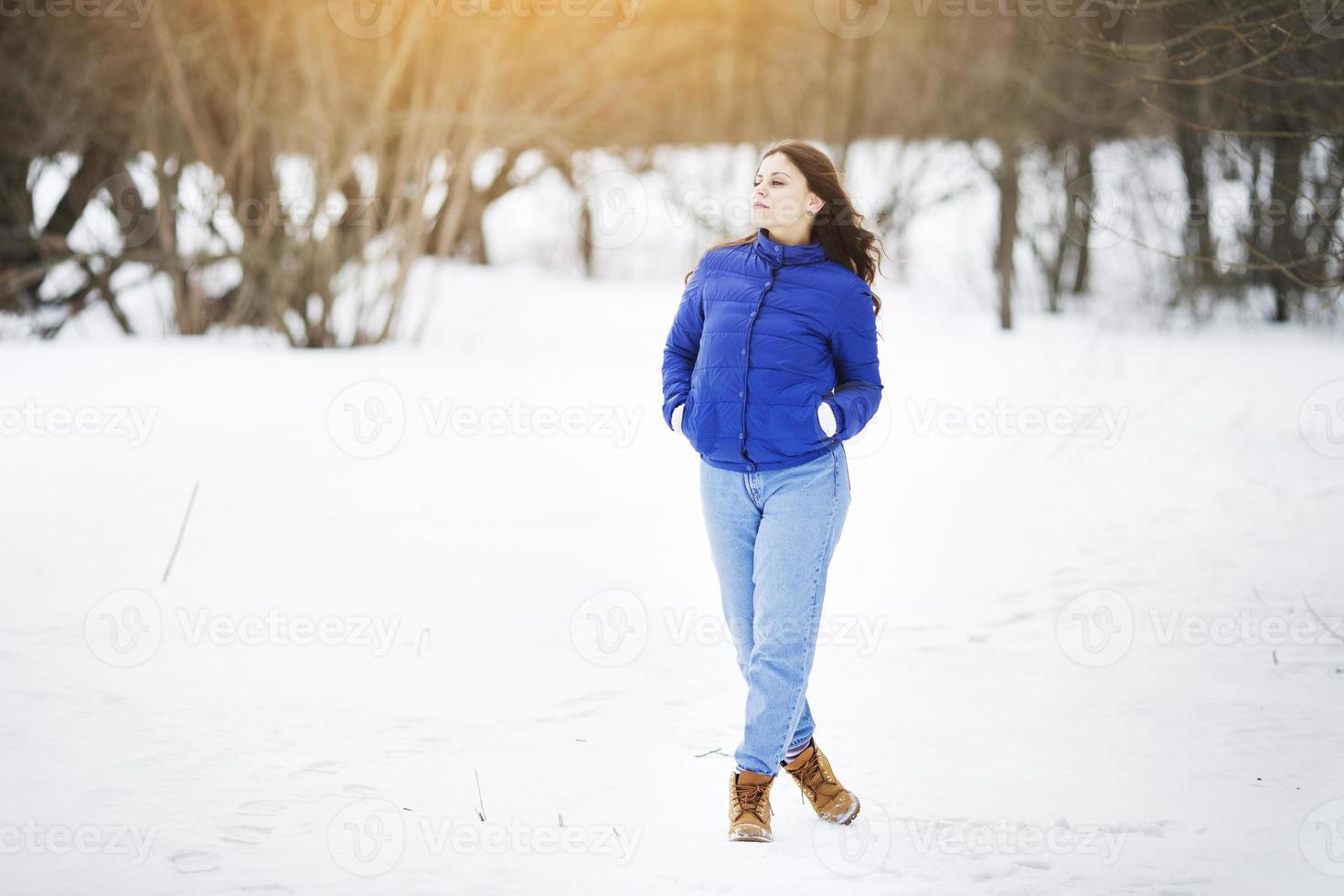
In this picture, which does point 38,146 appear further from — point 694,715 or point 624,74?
point 694,715

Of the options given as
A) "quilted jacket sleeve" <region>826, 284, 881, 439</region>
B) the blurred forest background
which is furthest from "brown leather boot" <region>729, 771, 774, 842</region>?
the blurred forest background

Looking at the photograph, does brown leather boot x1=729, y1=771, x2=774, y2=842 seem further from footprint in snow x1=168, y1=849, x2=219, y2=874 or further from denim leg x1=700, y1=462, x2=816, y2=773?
footprint in snow x1=168, y1=849, x2=219, y2=874

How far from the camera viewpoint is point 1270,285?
49.1ft

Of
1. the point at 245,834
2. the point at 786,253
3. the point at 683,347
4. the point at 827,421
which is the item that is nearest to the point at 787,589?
the point at 827,421

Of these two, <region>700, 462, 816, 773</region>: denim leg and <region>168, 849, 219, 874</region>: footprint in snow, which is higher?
<region>700, 462, 816, 773</region>: denim leg

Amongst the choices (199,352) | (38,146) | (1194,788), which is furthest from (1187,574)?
(38,146)

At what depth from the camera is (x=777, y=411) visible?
338cm

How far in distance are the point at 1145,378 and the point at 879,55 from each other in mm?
9740

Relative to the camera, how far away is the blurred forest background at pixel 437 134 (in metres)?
10.8

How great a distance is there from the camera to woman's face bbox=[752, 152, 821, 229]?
11.5 feet

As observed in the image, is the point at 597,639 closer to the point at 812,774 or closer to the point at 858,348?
the point at 812,774

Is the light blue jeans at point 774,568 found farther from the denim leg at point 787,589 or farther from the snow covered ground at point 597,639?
the snow covered ground at point 597,639

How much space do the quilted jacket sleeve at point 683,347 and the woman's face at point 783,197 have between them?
260 mm

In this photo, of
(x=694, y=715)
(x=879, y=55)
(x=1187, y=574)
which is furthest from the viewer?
(x=879, y=55)
